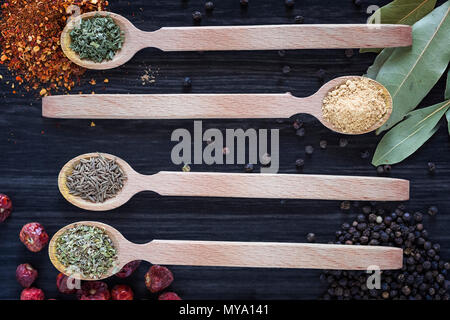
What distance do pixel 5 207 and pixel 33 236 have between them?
6.1 inches

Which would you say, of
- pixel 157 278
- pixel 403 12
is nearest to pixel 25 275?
pixel 157 278

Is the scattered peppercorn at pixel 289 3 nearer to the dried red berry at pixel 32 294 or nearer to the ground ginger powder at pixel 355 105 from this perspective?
the ground ginger powder at pixel 355 105

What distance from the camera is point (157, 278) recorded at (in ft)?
4.58

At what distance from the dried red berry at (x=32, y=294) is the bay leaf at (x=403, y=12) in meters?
1.48

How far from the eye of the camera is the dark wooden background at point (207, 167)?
4.60 feet

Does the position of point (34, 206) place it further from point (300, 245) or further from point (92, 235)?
point (300, 245)

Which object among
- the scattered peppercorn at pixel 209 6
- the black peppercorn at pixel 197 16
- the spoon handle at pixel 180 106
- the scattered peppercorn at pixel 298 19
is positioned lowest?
the spoon handle at pixel 180 106

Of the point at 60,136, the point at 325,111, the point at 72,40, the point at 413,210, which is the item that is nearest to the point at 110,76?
the point at 72,40

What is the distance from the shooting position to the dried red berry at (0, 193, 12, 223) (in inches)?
56.2

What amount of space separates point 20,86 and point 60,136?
0.23 metres

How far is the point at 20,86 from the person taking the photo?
1.45 m

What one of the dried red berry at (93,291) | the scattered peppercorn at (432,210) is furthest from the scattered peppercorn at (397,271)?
the dried red berry at (93,291)

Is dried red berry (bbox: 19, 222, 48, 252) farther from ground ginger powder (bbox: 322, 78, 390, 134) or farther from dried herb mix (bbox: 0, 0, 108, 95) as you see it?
ground ginger powder (bbox: 322, 78, 390, 134)

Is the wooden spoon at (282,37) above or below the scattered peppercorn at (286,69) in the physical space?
above
